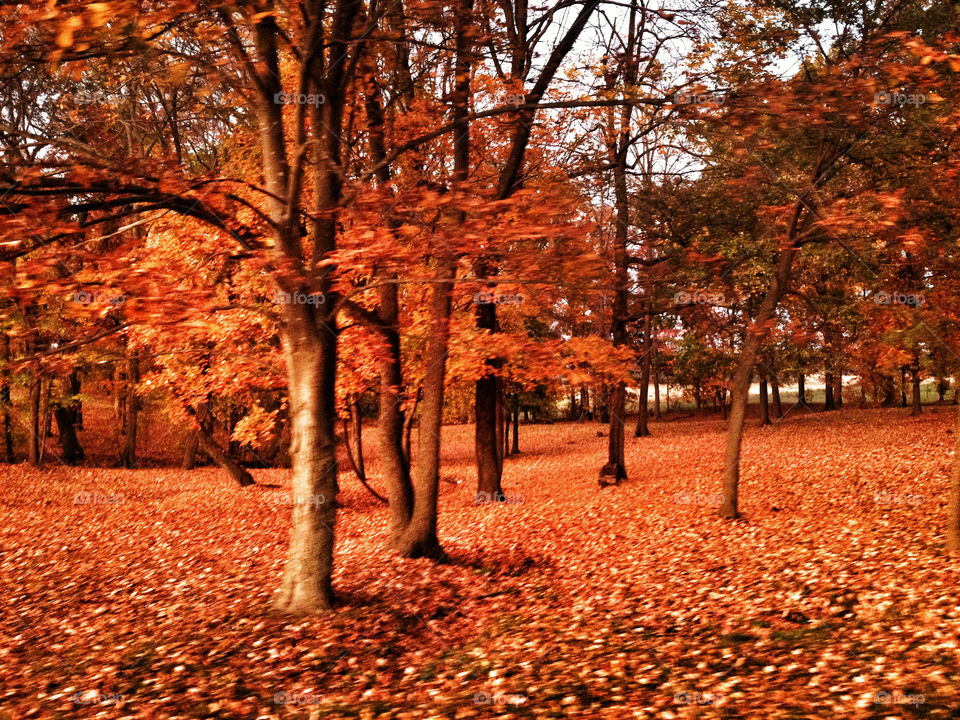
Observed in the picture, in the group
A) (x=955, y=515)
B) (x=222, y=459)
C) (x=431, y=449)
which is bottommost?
(x=222, y=459)

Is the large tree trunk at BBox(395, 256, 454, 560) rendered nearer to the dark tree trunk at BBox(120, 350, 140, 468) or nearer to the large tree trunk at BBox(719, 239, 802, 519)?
the large tree trunk at BBox(719, 239, 802, 519)

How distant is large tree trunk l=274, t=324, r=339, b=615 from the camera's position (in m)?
8.27

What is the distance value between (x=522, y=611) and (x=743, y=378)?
264 inches

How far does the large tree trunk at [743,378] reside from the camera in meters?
12.2

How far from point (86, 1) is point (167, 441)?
33.5 metres

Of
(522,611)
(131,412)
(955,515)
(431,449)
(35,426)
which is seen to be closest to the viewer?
(955,515)

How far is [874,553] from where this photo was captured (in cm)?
929

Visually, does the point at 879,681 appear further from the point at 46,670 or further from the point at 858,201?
the point at 858,201

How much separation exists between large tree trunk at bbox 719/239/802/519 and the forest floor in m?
0.67

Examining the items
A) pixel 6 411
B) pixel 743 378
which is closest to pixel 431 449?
pixel 743 378

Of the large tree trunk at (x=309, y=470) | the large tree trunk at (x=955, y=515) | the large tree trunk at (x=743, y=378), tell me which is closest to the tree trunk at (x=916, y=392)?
the large tree trunk at (x=743, y=378)

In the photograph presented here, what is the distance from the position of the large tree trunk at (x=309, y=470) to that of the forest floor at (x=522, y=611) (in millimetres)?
385

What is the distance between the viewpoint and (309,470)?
826 centimetres

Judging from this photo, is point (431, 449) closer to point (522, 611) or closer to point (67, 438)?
point (522, 611)
